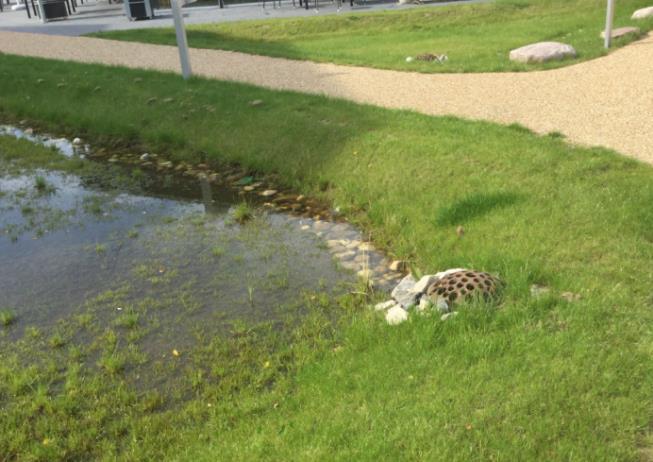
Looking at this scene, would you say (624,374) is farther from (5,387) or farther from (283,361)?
(5,387)

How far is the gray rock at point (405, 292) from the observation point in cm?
400

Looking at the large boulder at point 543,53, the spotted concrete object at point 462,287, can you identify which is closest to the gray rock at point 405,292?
the spotted concrete object at point 462,287

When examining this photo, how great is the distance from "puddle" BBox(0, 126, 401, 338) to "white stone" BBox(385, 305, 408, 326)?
2.03ft

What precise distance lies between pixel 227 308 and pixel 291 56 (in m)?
8.20

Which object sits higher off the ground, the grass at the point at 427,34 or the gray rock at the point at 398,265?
the grass at the point at 427,34

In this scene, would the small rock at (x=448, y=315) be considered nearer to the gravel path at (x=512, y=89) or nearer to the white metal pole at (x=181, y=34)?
the gravel path at (x=512, y=89)

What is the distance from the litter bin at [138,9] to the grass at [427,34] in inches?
156

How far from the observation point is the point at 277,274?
4.75m

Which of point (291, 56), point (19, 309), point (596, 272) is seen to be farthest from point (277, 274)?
point (291, 56)

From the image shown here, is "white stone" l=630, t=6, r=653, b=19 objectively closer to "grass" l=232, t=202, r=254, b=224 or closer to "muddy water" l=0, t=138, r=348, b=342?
"muddy water" l=0, t=138, r=348, b=342

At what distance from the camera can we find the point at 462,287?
378 cm

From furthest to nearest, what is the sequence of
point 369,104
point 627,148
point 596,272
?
point 369,104 → point 627,148 → point 596,272

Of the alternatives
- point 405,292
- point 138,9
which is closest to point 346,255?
point 405,292

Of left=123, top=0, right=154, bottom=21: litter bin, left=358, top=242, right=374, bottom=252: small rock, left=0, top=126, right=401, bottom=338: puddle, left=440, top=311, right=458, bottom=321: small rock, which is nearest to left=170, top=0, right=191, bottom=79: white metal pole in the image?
left=0, top=126, right=401, bottom=338: puddle
